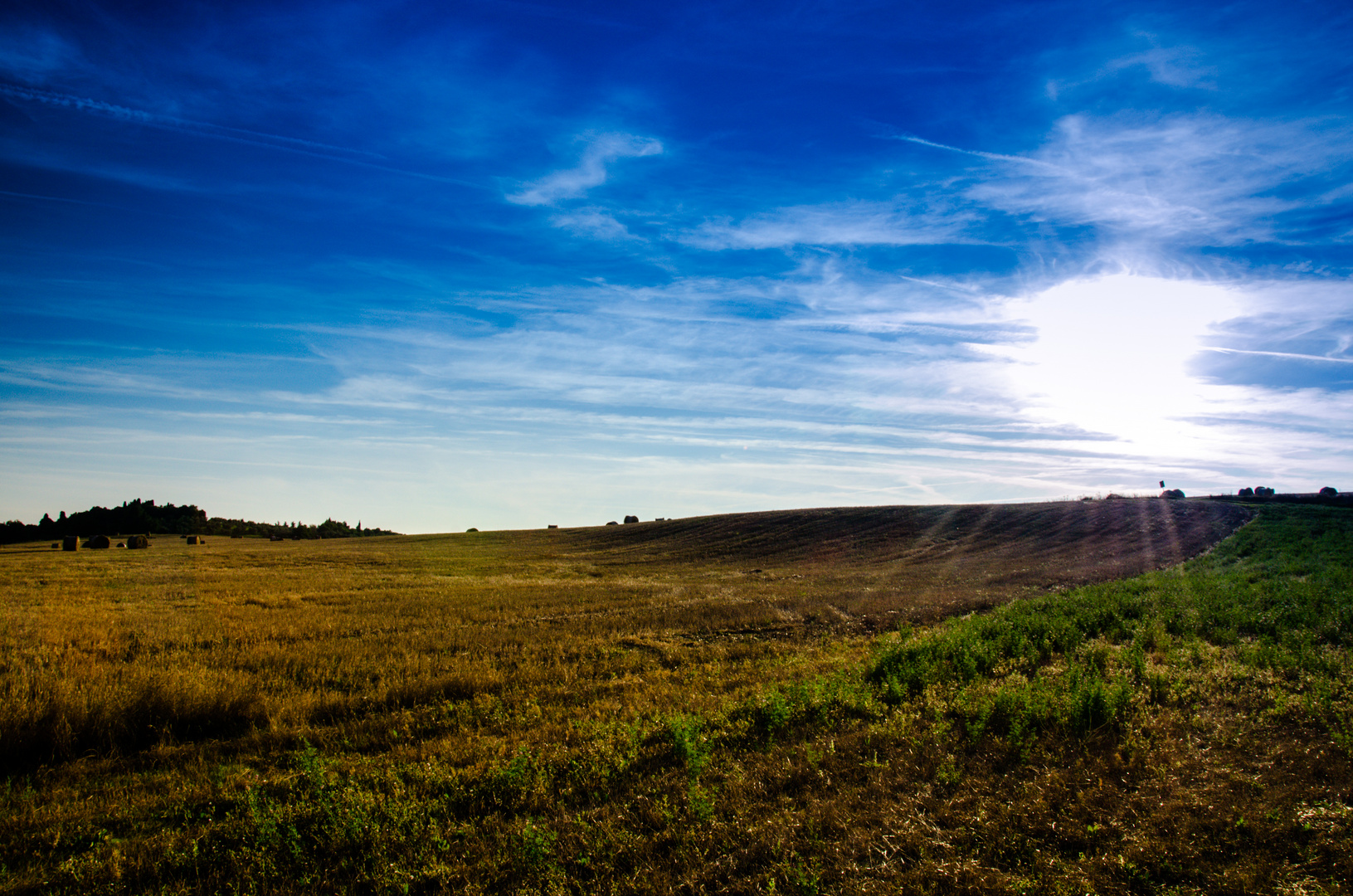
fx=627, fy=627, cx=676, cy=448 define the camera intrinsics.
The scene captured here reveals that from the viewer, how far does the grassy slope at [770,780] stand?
5.04 metres

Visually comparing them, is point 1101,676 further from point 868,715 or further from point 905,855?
point 905,855

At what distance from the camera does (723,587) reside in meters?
26.2

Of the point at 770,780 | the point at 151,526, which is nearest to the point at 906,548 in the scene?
the point at 770,780

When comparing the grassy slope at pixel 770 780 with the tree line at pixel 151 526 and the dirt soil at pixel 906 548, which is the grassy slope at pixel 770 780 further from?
the tree line at pixel 151 526

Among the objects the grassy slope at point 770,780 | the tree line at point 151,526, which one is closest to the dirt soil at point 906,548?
the grassy slope at point 770,780

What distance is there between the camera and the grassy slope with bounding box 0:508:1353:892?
5.04 metres

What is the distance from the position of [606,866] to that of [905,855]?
2.45m

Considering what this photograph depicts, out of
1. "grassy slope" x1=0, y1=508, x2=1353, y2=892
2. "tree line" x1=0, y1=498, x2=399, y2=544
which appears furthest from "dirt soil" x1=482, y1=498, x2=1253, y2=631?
"tree line" x1=0, y1=498, x2=399, y2=544

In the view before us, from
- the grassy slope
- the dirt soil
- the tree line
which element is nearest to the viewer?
the grassy slope

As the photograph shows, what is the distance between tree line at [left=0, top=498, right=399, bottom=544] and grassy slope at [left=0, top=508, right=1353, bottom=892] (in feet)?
247

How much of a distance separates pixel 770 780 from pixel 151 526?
92954 millimetres

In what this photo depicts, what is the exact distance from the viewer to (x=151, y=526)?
244ft

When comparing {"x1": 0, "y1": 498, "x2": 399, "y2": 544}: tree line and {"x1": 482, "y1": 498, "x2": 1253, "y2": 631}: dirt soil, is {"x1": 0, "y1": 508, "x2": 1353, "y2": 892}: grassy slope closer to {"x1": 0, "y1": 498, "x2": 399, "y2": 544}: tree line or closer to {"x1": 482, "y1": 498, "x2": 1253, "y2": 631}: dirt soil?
{"x1": 482, "y1": 498, "x2": 1253, "y2": 631}: dirt soil

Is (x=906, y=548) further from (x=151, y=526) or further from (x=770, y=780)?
(x=151, y=526)
